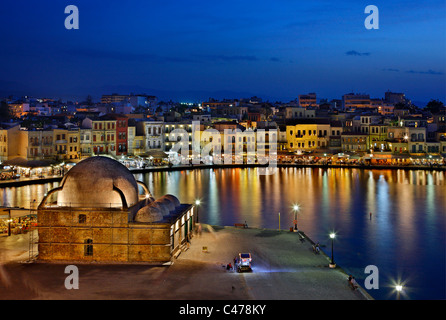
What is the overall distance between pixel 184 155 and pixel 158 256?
5777 cm

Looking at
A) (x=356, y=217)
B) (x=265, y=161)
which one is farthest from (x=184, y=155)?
(x=356, y=217)

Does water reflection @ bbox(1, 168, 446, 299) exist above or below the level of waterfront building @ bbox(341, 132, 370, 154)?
below

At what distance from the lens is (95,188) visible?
66.5 ft

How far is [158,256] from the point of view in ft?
64.2

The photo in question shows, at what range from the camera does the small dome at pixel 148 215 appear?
19.9m

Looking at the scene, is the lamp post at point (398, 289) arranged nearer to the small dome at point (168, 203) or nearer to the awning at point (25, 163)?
the small dome at point (168, 203)

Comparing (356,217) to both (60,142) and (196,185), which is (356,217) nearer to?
(196,185)

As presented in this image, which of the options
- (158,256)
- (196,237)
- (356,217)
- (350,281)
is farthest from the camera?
(356,217)

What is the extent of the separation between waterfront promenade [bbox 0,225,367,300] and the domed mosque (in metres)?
0.61

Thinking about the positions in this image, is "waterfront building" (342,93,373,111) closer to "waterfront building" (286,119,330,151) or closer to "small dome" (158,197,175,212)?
"waterfront building" (286,119,330,151)

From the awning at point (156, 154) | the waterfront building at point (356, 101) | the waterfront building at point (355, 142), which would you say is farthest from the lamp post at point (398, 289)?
the waterfront building at point (356, 101)

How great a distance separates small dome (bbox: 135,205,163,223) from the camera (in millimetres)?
19875

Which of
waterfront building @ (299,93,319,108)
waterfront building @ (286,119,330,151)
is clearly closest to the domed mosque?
waterfront building @ (286,119,330,151)

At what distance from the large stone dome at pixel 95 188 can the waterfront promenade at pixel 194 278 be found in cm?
252
